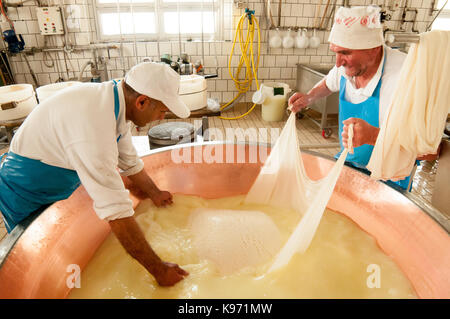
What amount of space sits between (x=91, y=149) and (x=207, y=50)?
13.0 ft

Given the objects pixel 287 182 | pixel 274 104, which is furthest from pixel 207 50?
pixel 287 182

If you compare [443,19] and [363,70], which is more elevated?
[443,19]

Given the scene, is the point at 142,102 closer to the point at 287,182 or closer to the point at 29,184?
the point at 29,184

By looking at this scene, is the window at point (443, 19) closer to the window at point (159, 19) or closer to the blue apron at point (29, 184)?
the window at point (159, 19)

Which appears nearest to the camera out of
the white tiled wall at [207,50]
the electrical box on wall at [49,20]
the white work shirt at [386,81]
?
the white work shirt at [386,81]

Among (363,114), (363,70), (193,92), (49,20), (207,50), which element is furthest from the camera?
(207,50)

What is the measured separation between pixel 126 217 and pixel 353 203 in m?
1.15

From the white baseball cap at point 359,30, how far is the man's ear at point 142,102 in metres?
0.90

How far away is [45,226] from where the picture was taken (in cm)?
121

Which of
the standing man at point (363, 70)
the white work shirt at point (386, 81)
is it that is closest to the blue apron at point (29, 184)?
the standing man at point (363, 70)

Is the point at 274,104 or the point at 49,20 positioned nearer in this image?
the point at 49,20

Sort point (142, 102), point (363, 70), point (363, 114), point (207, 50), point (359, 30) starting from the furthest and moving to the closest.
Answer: point (207, 50) → point (363, 114) → point (363, 70) → point (359, 30) → point (142, 102)

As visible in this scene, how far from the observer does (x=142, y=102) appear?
1.12 metres

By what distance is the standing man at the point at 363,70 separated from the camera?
4.14 ft
